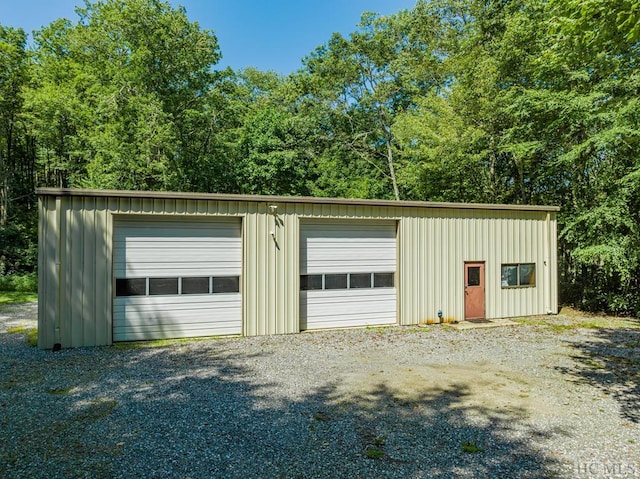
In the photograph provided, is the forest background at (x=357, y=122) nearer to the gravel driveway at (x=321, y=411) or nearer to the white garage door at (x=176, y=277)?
the gravel driveway at (x=321, y=411)

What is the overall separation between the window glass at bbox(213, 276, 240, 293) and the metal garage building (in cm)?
2

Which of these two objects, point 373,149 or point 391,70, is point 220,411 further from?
point 391,70

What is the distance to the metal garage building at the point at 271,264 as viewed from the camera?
8.05 meters

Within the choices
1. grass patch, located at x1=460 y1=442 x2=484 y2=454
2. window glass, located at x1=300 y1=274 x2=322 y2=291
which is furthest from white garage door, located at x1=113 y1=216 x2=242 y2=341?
grass patch, located at x1=460 y1=442 x2=484 y2=454

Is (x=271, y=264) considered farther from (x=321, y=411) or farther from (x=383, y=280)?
(x=321, y=411)

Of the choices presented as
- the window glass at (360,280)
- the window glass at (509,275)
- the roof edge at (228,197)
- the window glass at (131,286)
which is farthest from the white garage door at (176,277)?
the window glass at (509,275)

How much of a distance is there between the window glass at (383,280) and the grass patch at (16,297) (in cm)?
1346

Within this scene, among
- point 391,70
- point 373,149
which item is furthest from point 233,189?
point 391,70

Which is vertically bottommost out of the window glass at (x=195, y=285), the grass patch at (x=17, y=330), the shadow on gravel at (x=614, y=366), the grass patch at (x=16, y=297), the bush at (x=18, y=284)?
the shadow on gravel at (x=614, y=366)

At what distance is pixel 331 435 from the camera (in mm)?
4312

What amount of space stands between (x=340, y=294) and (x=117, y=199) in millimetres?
5678

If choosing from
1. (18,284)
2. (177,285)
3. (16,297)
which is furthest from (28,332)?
(18,284)

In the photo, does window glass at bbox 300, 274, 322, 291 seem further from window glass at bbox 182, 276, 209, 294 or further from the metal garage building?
window glass at bbox 182, 276, 209, 294

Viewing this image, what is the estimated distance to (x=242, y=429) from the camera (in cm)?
A: 443
